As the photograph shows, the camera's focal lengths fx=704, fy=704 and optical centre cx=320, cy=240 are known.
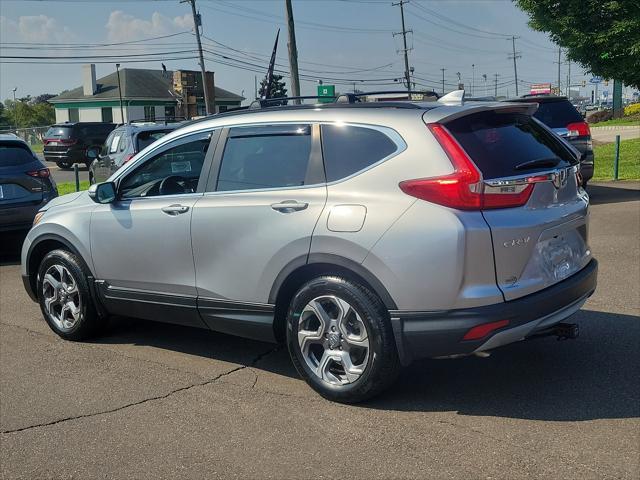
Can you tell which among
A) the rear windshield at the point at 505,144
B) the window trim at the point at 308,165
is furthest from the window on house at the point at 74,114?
the rear windshield at the point at 505,144

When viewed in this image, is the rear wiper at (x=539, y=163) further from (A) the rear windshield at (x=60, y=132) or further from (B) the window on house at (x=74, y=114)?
(B) the window on house at (x=74, y=114)

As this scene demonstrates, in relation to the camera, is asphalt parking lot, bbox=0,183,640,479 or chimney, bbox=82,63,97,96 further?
chimney, bbox=82,63,97,96

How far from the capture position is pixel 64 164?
3278cm

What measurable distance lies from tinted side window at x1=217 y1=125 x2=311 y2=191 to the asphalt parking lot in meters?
1.35

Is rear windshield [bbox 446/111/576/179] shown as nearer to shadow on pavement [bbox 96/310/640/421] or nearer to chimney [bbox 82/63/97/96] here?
shadow on pavement [bbox 96/310/640/421]

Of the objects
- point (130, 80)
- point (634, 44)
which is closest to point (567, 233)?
point (634, 44)

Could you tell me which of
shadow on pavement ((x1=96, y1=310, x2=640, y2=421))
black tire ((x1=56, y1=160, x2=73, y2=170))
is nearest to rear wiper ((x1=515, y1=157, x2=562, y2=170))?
shadow on pavement ((x1=96, y1=310, x2=640, y2=421))

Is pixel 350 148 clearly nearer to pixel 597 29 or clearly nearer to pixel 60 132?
pixel 597 29

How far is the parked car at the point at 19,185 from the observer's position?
31.7 ft

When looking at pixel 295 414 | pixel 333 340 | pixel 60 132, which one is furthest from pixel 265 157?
pixel 60 132

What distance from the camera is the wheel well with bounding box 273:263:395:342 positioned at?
13.5 ft

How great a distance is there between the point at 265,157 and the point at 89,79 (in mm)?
70078

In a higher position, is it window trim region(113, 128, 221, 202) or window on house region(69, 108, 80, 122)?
window on house region(69, 108, 80, 122)

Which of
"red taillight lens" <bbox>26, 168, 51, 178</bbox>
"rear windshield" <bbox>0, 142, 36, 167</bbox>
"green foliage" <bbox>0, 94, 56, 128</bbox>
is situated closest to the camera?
"rear windshield" <bbox>0, 142, 36, 167</bbox>
